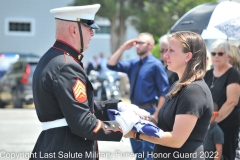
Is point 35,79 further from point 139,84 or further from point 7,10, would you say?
point 7,10

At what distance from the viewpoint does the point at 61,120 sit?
10.3 feet

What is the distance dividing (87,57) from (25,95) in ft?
53.1

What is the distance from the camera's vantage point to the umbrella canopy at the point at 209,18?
17.0 feet

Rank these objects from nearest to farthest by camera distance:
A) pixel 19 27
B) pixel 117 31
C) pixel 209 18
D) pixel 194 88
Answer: pixel 194 88 < pixel 209 18 < pixel 117 31 < pixel 19 27

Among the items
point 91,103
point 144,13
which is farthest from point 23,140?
point 144,13

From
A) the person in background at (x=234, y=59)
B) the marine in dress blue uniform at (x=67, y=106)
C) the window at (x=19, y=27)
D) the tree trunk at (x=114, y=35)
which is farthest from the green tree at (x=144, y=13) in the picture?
the marine in dress blue uniform at (x=67, y=106)

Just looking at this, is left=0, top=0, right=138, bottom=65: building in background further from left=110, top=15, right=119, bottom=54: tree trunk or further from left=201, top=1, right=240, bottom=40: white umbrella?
left=201, top=1, right=240, bottom=40: white umbrella

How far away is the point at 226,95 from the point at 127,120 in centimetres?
259

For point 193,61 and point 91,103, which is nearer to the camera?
point 91,103

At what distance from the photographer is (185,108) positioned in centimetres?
335

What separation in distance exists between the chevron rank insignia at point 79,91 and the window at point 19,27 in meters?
27.9

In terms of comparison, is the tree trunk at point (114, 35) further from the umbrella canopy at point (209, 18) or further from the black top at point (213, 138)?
the black top at point (213, 138)

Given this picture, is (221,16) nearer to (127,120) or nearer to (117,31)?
(127,120)

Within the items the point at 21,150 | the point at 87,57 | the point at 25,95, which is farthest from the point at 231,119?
the point at 87,57
